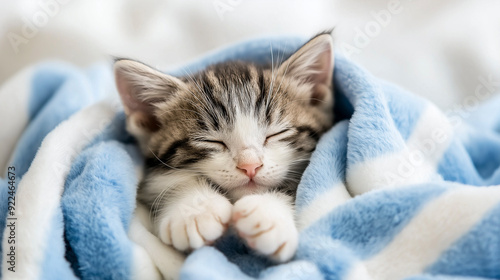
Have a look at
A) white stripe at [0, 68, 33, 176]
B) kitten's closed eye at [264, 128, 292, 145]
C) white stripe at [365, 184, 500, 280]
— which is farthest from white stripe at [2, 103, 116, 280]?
white stripe at [365, 184, 500, 280]

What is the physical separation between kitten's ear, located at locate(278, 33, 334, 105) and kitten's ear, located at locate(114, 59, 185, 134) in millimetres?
345

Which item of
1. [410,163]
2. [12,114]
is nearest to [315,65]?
[410,163]

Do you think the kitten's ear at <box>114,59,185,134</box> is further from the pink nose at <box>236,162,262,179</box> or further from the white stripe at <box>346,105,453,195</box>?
the white stripe at <box>346,105,453,195</box>

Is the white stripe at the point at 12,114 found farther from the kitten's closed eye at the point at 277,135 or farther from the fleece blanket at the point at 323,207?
the kitten's closed eye at the point at 277,135

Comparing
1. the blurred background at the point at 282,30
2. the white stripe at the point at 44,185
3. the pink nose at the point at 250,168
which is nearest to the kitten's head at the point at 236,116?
the pink nose at the point at 250,168

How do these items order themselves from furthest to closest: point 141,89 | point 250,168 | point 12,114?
point 12,114, point 141,89, point 250,168

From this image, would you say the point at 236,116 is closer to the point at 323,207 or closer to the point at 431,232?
the point at 323,207

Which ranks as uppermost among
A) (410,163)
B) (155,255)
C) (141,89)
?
(141,89)

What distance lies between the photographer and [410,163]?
3.60ft

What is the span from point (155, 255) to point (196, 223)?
0.42ft

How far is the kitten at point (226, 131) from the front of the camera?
3.53ft

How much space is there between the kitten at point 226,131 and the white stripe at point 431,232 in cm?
20

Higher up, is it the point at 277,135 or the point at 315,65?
the point at 315,65

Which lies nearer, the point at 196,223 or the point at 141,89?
the point at 196,223
